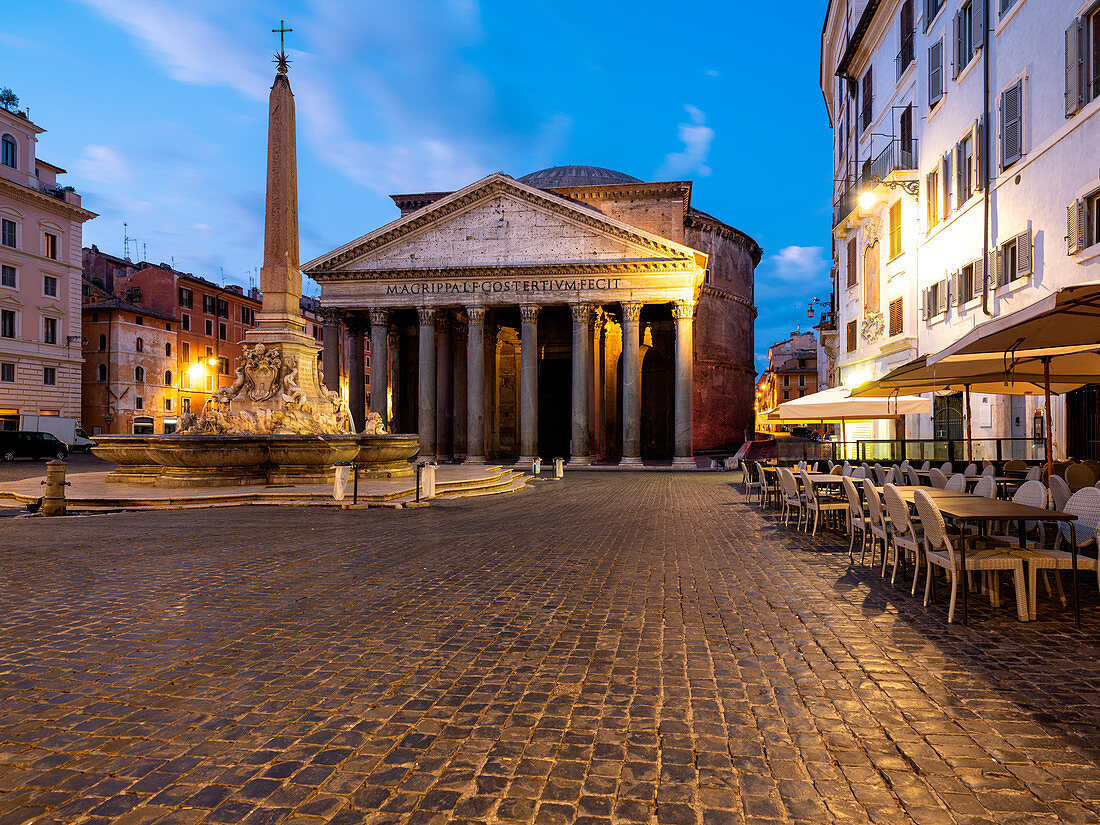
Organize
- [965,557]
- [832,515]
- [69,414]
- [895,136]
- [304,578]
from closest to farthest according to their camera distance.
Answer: [965,557], [304,578], [832,515], [895,136], [69,414]

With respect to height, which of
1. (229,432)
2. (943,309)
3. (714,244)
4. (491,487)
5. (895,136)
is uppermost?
(714,244)

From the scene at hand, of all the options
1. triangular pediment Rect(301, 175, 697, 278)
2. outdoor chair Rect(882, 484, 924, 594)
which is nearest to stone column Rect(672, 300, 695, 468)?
triangular pediment Rect(301, 175, 697, 278)

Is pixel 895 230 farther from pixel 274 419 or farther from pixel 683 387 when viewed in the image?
pixel 274 419

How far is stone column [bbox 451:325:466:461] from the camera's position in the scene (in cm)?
3741

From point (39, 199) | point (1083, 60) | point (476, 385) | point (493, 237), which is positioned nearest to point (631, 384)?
point (476, 385)

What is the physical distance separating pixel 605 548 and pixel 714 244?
44336mm

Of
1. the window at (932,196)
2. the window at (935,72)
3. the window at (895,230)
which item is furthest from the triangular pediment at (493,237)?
the window at (935,72)

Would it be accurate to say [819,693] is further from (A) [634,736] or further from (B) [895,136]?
(B) [895,136]

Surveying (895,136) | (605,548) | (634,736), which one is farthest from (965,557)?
(895,136)

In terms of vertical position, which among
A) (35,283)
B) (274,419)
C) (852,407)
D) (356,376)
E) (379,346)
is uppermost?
(35,283)

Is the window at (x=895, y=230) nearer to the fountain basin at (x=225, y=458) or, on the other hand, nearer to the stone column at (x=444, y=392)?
the fountain basin at (x=225, y=458)

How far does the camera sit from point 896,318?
2175 cm

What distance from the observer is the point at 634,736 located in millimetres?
3227

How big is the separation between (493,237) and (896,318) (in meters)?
18.1
